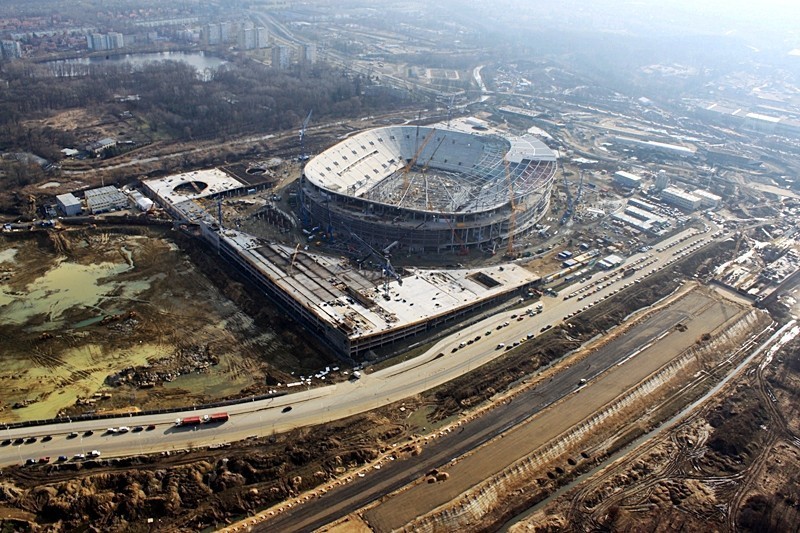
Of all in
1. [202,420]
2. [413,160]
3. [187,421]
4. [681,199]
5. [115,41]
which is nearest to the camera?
[187,421]

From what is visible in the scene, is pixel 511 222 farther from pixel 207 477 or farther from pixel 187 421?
pixel 207 477

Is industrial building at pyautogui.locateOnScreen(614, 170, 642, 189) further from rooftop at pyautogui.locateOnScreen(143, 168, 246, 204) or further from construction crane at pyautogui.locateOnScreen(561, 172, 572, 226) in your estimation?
rooftop at pyautogui.locateOnScreen(143, 168, 246, 204)

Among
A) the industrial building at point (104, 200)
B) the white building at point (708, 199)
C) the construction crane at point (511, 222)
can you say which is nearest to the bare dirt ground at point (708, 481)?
the construction crane at point (511, 222)

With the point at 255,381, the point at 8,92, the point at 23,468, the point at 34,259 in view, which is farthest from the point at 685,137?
the point at 8,92

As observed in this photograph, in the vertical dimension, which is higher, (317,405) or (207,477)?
(317,405)

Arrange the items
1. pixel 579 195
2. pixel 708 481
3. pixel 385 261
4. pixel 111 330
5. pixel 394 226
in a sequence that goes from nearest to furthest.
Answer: pixel 708 481, pixel 111 330, pixel 385 261, pixel 394 226, pixel 579 195

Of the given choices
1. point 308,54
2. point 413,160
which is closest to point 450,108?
point 413,160
